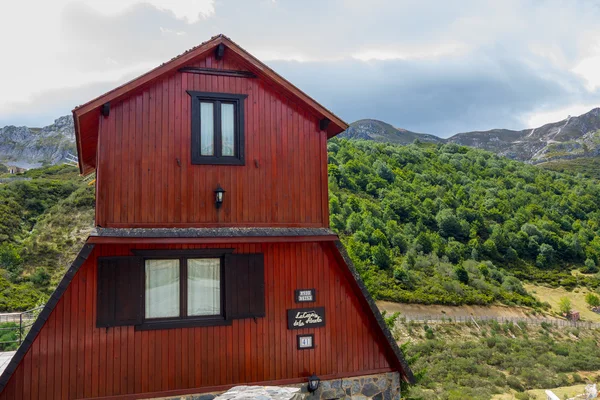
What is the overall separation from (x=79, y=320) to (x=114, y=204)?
1.83 metres

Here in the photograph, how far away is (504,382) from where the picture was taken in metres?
21.4

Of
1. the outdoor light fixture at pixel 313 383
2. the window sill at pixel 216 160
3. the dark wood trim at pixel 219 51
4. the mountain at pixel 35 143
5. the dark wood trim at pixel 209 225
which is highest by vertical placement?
the mountain at pixel 35 143

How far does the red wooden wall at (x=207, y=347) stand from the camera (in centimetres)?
690

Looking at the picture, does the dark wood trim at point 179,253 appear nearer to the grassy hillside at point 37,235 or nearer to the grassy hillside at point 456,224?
the grassy hillside at point 37,235

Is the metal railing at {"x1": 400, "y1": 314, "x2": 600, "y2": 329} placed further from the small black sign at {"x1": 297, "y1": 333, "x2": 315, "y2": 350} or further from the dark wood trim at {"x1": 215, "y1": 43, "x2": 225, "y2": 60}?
the dark wood trim at {"x1": 215, "y1": 43, "x2": 225, "y2": 60}

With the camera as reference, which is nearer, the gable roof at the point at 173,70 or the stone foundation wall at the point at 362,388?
the gable roof at the point at 173,70

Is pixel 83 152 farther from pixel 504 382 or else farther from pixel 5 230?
pixel 5 230

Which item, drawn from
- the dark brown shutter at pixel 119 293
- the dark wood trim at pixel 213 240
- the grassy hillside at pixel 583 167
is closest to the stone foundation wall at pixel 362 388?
the dark wood trim at pixel 213 240

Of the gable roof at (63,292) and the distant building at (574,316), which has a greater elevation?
the gable roof at (63,292)

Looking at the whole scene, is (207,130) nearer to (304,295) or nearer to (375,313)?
(304,295)

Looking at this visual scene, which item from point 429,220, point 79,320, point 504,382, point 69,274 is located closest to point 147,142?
point 69,274

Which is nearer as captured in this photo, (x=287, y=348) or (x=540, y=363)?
(x=287, y=348)

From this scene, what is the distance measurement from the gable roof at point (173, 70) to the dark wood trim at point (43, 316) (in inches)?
86.7

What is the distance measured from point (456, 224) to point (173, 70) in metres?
50.1
